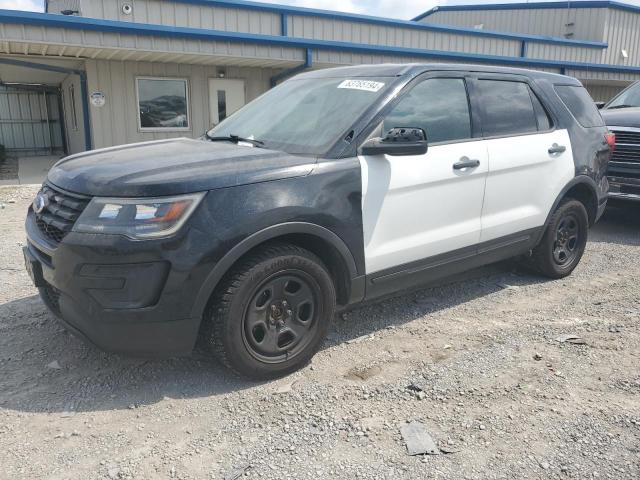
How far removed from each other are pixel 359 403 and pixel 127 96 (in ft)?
38.3

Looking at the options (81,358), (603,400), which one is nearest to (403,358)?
(603,400)

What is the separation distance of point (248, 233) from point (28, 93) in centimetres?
2127

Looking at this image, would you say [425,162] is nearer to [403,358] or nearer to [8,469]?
[403,358]

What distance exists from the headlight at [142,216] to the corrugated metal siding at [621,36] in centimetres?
2409

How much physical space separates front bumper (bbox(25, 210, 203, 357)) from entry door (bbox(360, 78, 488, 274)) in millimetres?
1220

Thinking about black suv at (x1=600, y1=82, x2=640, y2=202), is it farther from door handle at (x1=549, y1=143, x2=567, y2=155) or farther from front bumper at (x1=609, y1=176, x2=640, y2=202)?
door handle at (x1=549, y1=143, x2=567, y2=155)

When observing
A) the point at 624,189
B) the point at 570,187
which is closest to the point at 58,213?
the point at 570,187

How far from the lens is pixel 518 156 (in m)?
4.36

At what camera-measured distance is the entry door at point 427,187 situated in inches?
139

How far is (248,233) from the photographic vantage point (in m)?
2.95

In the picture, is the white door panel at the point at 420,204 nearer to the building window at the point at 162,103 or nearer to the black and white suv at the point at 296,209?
the black and white suv at the point at 296,209

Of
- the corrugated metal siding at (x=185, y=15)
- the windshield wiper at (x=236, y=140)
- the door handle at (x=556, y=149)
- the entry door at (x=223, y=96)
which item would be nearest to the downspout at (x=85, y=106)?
the corrugated metal siding at (x=185, y=15)

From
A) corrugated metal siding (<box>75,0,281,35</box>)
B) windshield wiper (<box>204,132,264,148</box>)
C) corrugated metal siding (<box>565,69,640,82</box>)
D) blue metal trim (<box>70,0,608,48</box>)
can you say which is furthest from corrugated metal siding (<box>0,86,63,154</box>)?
windshield wiper (<box>204,132,264,148</box>)

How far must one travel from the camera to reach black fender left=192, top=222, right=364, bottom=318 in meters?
2.89
